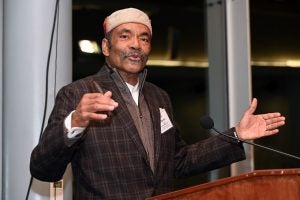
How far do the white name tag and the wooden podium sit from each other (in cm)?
61

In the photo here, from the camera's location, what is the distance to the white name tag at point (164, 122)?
75.0 inches

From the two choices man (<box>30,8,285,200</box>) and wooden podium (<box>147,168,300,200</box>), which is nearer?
wooden podium (<box>147,168,300,200</box>)

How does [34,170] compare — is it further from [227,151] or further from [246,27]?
[246,27]

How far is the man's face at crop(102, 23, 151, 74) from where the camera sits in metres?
1.88

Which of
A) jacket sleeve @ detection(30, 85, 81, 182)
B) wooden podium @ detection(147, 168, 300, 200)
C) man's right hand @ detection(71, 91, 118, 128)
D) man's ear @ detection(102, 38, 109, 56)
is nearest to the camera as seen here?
wooden podium @ detection(147, 168, 300, 200)

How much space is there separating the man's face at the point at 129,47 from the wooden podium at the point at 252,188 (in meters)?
0.72

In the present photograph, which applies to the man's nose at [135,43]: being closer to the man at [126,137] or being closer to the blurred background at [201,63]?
the man at [126,137]

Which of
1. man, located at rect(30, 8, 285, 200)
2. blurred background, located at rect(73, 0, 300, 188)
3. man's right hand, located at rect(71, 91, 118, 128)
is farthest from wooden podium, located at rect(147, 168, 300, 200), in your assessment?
blurred background, located at rect(73, 0, 300, 188)

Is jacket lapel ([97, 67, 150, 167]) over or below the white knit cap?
below

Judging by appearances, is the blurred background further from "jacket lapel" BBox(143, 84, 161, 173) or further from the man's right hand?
the man's right hand

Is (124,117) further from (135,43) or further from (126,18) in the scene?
(126,18)

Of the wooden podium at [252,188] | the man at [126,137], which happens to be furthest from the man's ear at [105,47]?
the wooden podium at [252,188]

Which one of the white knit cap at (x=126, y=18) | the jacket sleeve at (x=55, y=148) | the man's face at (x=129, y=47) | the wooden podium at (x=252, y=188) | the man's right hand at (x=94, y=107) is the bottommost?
the wooden podium at (x=252, y=188)

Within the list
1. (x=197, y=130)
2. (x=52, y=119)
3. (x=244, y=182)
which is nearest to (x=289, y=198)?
(x=244, y=182)
